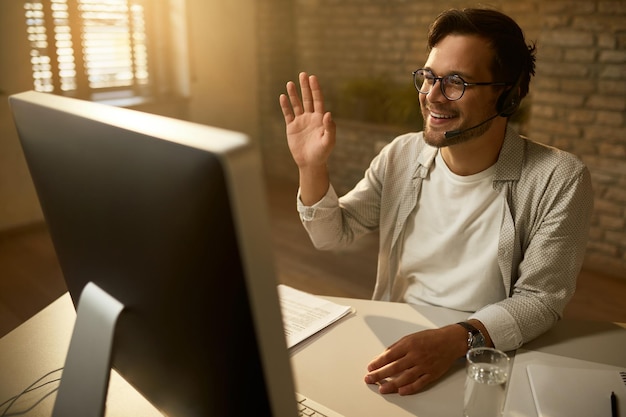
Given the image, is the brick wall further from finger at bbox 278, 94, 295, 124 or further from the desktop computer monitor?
the desktop computer monitor

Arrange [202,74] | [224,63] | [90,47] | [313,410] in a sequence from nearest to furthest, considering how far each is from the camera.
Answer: [313,410], [90,47], [202,74], [224,63]

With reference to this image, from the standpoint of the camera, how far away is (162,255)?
59cm

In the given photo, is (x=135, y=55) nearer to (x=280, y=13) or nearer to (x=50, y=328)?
(x=280, y=13)

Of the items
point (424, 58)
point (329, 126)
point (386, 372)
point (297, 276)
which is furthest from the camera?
point (424, 58)

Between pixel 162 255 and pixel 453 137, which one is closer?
pixel 162 255

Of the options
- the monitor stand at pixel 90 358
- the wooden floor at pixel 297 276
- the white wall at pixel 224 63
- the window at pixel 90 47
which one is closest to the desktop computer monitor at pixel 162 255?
the monitor stand at pixel 90 358

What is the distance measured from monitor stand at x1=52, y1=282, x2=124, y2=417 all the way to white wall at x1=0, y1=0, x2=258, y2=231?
3.54 metres

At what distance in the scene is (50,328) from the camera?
1227 mm

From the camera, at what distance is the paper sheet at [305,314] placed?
47.5 inches

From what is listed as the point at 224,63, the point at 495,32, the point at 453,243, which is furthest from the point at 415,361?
the point at 224,63

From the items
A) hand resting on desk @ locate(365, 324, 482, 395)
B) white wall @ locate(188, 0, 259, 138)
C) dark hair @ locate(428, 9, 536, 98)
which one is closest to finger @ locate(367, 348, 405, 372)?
hand resting on desk @ locate(365, 324, 482, 395)

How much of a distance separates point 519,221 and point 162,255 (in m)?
0.97

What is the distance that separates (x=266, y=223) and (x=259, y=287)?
0.18 ft

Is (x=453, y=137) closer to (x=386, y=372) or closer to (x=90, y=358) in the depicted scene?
(x=386, y=372)
